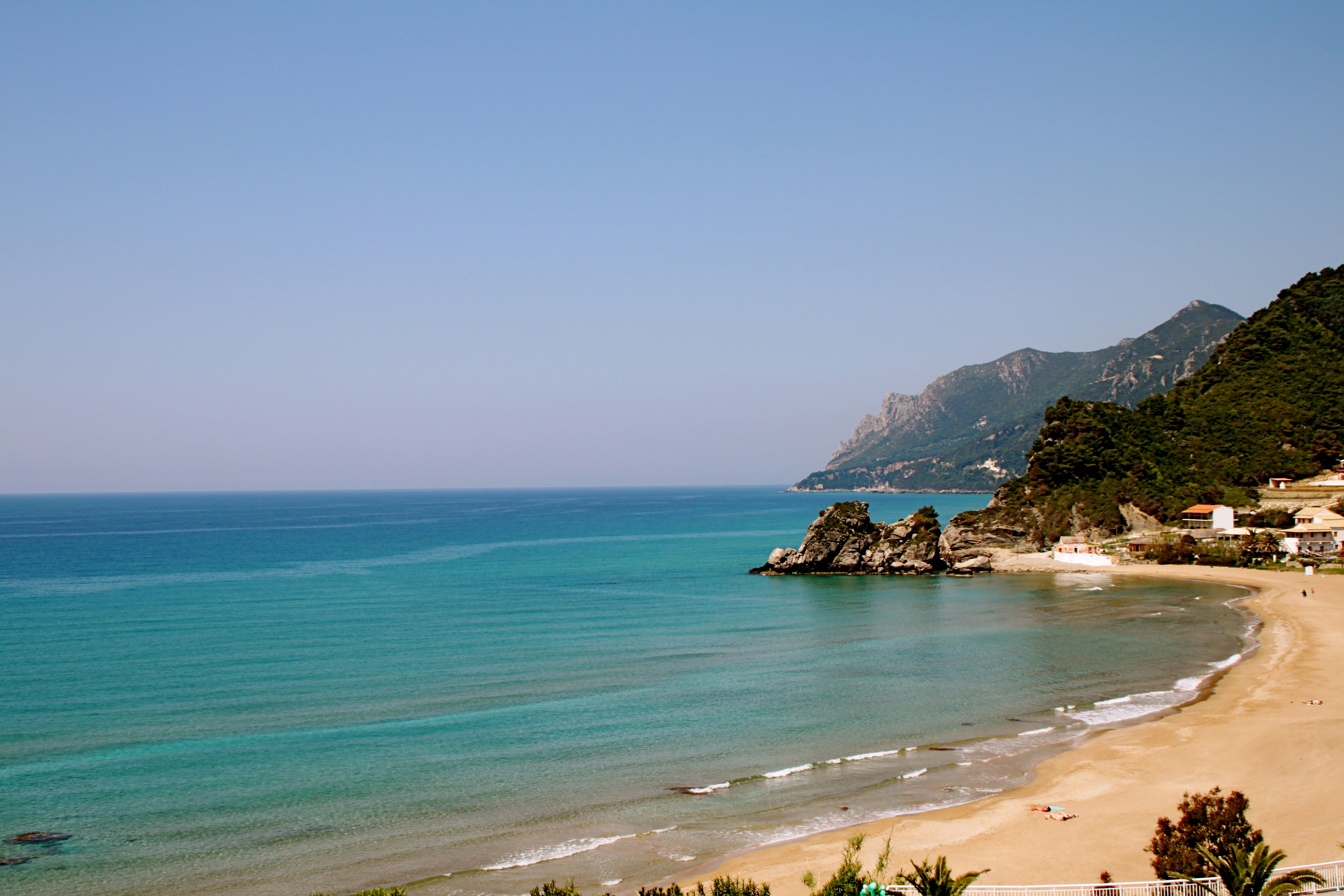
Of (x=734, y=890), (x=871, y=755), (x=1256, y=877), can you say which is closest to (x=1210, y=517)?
(x=871, y=755)

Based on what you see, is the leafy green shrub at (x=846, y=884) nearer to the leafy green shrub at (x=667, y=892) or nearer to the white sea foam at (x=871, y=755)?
the leafy green shrub at (x=667, y=892)

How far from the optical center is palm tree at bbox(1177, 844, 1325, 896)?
1458 cm

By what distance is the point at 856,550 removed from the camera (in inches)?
3868

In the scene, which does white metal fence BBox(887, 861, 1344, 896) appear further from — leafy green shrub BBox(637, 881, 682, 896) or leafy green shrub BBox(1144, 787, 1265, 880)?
leafy green shrub BBox(637, 881, 682, 896)

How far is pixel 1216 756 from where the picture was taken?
28.4 meters

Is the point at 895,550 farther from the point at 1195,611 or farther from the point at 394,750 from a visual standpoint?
the point at 394,750

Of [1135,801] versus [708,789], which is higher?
[708,789]

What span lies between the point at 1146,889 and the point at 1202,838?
1.68 m

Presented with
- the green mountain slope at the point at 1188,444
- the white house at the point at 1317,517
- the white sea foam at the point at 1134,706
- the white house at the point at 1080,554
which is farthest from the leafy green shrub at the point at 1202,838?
the green mountain slope at the point at 1188,444

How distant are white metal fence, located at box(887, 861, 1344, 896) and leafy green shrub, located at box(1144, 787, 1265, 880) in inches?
10.4

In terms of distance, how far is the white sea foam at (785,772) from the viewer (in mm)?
27953

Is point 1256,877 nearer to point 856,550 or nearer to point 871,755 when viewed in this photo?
point 871,755

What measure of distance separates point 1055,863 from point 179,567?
100m

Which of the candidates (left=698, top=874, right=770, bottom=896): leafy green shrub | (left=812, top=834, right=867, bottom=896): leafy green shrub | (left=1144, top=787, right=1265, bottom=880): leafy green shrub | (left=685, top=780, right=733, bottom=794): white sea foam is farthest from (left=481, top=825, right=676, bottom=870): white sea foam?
(left=1144, top=787, right=1265, bottom=880): leafy green shrub
